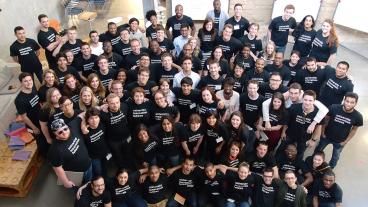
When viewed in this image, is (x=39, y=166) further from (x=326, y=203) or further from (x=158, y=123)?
(x=326, y=203)

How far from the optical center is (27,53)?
566 cm

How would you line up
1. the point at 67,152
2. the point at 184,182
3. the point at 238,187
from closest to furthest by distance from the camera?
the point at 67,152 → the point at 238,187 → the point at 184,182

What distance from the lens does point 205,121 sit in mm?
4402

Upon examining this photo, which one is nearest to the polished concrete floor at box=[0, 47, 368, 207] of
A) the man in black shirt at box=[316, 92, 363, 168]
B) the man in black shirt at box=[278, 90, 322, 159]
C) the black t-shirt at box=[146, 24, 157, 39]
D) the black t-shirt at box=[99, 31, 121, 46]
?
the man in black shirt at box=[316, 92, 363, 168]

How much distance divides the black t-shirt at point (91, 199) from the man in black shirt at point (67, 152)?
0.27 metres

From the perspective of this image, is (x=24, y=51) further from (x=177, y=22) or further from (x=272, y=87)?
(x=272, y=87)

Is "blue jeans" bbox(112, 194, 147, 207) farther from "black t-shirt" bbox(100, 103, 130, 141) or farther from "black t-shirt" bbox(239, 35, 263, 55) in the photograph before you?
"black t-shirt" bbox(239, 35, 263, 55)

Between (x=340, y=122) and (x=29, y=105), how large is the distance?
4168mm

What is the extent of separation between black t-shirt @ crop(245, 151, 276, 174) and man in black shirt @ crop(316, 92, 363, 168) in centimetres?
95

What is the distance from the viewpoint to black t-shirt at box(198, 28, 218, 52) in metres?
6.07

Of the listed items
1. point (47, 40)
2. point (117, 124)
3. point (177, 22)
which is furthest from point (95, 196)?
point (177, 22)

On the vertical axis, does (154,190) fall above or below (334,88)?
below

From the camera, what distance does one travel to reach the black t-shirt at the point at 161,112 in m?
4.42

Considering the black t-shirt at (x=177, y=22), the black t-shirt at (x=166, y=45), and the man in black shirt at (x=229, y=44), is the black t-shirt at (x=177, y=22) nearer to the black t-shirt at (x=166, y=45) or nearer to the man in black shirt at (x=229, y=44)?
the black t-shirt at (x=166, y=45)
